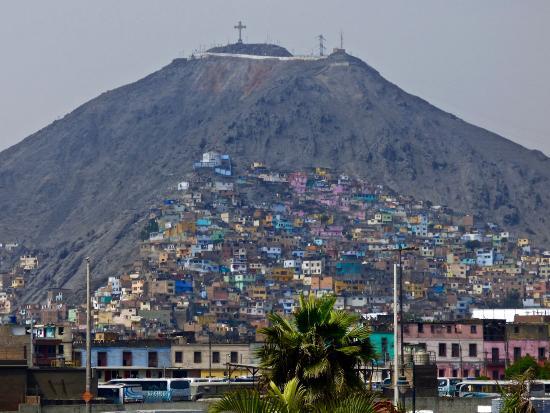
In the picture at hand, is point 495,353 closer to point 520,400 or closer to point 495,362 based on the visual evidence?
point 495,362

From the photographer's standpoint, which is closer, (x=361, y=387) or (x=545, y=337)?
(x=361, y=387)

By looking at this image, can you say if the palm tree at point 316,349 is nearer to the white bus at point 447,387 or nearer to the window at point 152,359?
the white bus at point 447,387

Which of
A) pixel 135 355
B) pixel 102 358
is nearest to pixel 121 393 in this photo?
pixel 102 358

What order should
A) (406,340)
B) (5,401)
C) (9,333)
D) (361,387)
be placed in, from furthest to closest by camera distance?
(406,340) → (9,333) → (5,401) → (361,387)

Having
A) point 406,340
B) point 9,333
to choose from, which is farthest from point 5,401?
point 406,340

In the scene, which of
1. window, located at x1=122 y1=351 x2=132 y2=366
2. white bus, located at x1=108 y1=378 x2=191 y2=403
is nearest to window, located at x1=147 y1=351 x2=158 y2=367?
window, located at x1=122 y1=351 x2=132 y2=366

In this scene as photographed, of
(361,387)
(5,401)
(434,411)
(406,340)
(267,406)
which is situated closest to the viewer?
(267,406)

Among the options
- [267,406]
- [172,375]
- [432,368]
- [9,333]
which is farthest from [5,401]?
[172,375]

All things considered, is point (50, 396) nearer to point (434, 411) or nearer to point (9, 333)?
point (434, 411)
